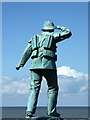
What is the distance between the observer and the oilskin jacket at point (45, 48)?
15922 millimetres

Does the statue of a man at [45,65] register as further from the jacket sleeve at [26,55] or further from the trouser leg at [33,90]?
the jacket sleeve at [26,55]

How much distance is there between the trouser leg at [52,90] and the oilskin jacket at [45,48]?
0.86ft

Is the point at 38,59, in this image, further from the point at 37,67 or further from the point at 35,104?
the point at 35,104

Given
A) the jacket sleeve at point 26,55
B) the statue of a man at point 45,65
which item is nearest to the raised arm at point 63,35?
the statue of a man at point 45,65

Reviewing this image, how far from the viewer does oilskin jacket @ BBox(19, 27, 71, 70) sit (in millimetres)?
15922

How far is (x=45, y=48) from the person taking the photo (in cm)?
1603

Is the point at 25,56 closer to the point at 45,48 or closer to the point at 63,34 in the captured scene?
the point at 45,48

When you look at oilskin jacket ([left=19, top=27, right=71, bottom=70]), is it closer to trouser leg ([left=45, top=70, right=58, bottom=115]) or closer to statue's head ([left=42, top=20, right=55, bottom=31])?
statue's head ([left=42, top=20, right=55, bottom=31])

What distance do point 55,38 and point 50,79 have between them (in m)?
1.39

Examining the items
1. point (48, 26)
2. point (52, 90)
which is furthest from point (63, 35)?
point (52, 90)

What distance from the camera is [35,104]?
15867 millimetres

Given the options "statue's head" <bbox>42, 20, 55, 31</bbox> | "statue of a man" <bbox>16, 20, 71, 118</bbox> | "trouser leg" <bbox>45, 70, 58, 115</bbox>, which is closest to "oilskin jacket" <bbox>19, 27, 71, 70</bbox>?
"statue of a man" <bbox>16, 20, 71, 118</bbox>

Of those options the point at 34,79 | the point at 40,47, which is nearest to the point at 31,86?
the point at 34,79

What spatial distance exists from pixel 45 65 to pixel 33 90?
3.03 feet
